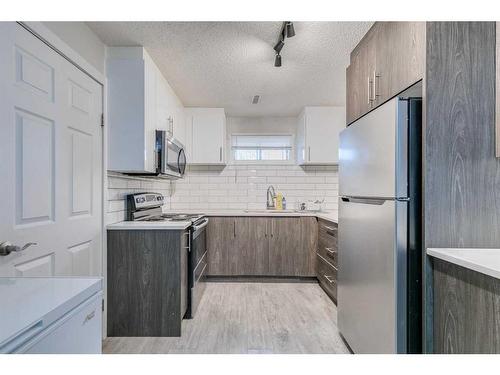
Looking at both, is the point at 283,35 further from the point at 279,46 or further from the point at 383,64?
the point at 383,64

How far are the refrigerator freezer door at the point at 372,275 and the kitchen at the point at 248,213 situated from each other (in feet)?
0.04

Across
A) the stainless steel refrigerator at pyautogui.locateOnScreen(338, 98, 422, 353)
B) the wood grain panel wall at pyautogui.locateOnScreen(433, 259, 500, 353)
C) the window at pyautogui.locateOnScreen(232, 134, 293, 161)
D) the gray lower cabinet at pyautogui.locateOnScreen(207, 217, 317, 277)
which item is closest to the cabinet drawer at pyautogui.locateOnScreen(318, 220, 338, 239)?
the gray lower cabinet at pyautogui.locateOnScreen(207, 217, 317, 277)

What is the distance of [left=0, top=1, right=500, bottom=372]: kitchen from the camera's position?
52.3 inches

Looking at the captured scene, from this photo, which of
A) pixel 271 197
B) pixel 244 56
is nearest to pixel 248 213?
pixel 271 197

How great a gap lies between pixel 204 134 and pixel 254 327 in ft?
8.12

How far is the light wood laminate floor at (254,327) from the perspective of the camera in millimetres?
2125

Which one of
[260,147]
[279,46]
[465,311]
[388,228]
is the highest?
[279,46]

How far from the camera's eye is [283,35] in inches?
79.8

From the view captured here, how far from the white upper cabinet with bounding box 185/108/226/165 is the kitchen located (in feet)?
0.06

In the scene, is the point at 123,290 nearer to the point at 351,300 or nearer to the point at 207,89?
the point at 351,300

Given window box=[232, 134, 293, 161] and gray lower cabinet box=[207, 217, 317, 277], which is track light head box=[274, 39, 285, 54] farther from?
window box=[232, 134, 293, 161]

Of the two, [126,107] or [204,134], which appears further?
[204,134]
